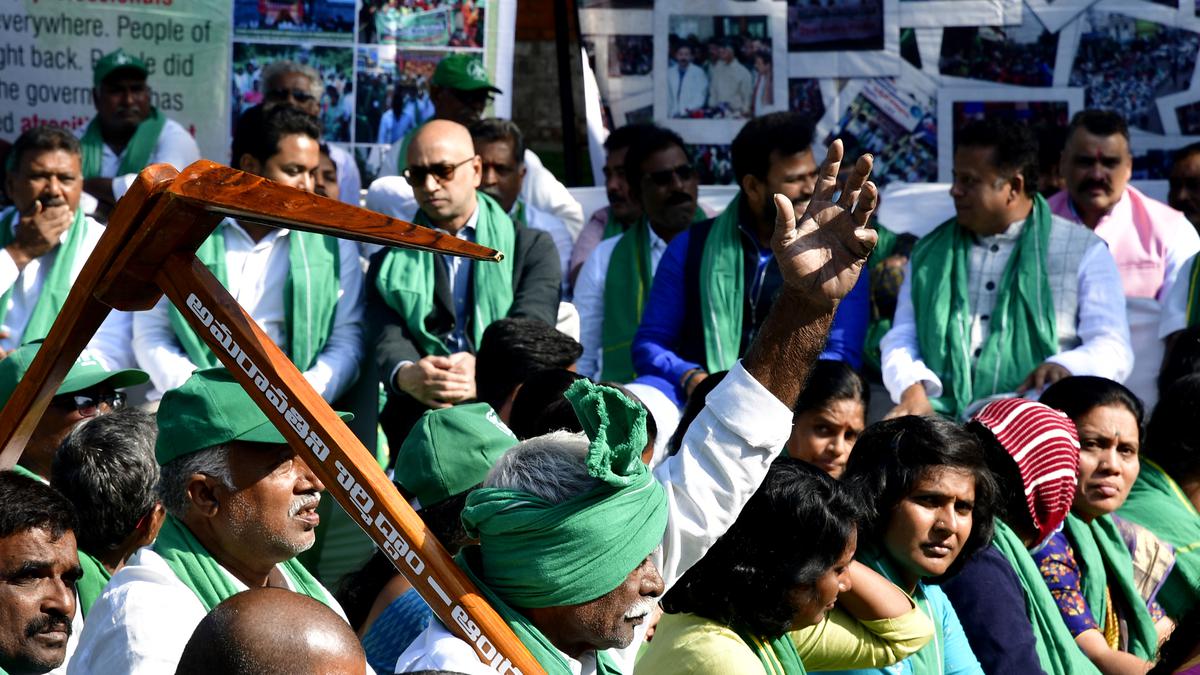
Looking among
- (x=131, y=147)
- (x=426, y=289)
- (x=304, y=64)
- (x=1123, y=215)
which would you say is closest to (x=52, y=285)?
(x=131, y=147)

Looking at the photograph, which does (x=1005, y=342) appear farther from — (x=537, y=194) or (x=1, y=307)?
(x=1, y=307)

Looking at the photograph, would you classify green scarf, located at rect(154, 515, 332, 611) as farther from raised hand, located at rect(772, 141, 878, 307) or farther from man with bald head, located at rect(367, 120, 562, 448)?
man with bald head, located at rect(367, 120, 562, 448)

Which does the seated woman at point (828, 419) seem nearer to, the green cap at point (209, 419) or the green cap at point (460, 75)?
the green cap at point (209, 419)

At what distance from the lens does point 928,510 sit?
178 inches

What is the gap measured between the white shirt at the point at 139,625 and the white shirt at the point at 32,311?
3.50 m

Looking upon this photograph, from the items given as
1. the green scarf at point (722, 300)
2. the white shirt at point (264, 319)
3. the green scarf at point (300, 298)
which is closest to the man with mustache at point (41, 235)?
the white shirt at point (264, 319)

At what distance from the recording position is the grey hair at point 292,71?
839cm

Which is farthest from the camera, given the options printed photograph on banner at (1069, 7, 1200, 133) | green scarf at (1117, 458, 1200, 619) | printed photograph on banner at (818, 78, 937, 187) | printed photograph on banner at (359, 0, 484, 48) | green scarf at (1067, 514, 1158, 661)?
printed photograph on banner at (359, 0, 484, 48)

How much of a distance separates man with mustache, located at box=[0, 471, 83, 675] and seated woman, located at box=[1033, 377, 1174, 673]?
302 centimetres

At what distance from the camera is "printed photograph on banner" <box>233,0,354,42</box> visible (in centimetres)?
855

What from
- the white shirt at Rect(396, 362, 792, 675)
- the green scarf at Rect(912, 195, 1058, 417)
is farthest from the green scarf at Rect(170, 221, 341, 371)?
the white shirt at Rect(396, 362, 792, 675)

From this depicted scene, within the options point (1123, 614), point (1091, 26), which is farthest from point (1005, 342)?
point (1091, 26)

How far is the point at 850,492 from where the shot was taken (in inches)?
158

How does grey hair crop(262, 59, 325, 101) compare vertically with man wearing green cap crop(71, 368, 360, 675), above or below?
above
